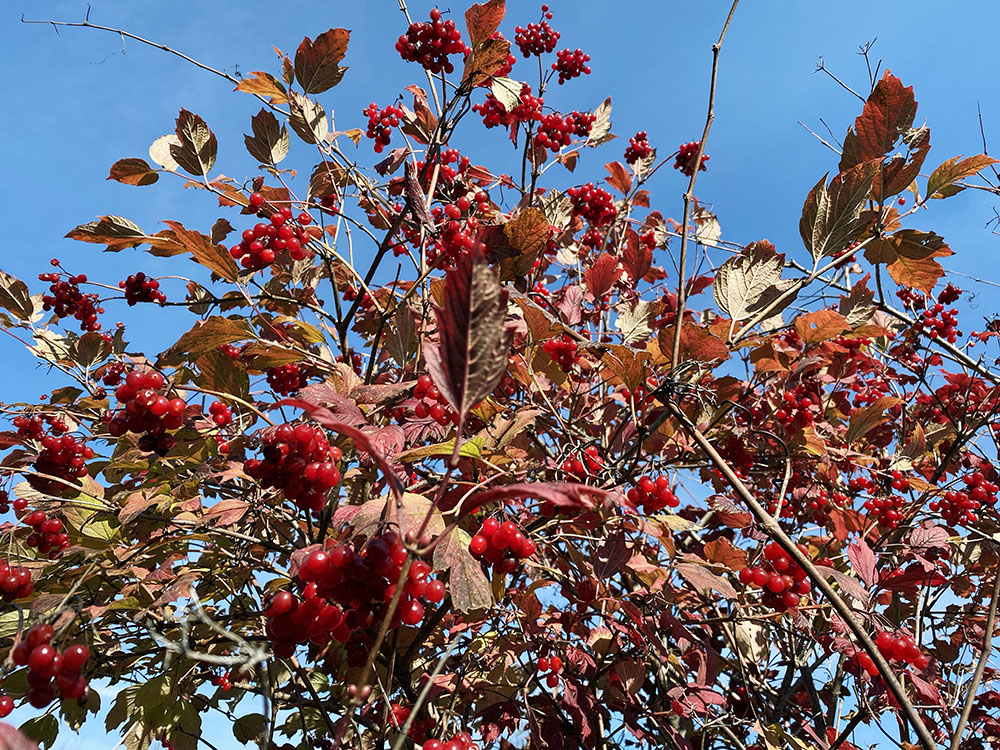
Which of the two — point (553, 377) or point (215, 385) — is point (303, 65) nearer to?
point (215, 385)

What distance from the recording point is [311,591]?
3.59 feet

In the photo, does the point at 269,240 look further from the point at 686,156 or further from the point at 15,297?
the point at 686,156

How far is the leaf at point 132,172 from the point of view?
85.0 inches

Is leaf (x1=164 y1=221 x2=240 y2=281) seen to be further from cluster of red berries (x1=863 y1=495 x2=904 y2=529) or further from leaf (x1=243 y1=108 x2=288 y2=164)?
cluster of red berries (x1=863 y1=495 x2=904 y2=529)

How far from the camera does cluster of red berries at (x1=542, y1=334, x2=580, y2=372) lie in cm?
209

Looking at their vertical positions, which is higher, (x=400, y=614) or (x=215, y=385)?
(x=215, y=385)

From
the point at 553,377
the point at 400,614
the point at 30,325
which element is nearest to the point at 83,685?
the point at 400,614

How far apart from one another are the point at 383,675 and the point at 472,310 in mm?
1516

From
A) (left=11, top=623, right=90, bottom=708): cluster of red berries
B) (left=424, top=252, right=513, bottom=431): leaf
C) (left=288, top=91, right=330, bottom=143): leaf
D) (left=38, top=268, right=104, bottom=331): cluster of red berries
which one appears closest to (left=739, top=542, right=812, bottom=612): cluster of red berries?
(left=424, top=252, right=513, bottom=431): leaf

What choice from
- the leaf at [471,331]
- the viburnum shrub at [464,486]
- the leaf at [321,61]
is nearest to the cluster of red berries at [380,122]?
the viburnum shrub at [464,486]

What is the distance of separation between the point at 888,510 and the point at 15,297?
3911 mm

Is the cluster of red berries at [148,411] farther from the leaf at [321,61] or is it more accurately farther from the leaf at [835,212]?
the leaf at [835,212]

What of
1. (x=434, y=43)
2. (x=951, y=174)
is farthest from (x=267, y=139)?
(x=951, y=174)

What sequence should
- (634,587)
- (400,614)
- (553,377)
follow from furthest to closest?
(634,587) < (553,377) < (400,614)
